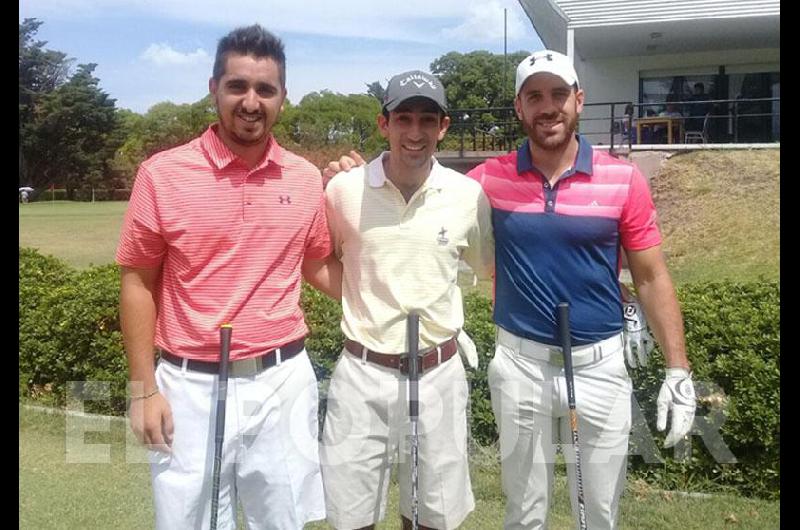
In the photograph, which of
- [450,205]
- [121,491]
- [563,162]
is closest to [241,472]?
[450,205]

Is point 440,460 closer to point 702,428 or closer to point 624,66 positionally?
point 702,428

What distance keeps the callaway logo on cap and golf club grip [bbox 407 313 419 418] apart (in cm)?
88

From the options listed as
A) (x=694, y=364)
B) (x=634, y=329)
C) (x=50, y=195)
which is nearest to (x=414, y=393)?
(x=634, y=329)

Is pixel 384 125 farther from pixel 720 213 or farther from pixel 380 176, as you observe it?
pixel 720 213

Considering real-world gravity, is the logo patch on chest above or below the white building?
below

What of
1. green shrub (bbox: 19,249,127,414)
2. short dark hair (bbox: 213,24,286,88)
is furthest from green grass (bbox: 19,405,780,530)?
short dark hair (bbox: 213,24,286,88)

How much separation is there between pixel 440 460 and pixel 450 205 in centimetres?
109

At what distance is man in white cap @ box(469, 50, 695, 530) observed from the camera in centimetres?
338

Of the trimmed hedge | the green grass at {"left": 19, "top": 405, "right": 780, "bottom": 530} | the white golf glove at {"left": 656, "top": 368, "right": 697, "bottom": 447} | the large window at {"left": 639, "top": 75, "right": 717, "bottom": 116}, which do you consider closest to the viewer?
the white golf glove at {"left": 656, "top": 368, "right": 697, "bottom": 447}

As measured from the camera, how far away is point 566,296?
3.38 meters

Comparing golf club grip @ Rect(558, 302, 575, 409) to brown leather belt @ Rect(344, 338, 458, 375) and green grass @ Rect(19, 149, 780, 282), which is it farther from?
green grass @ Rect(19, 149, 780, 282)

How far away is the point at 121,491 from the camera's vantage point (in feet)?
17.4

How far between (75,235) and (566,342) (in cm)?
2367
